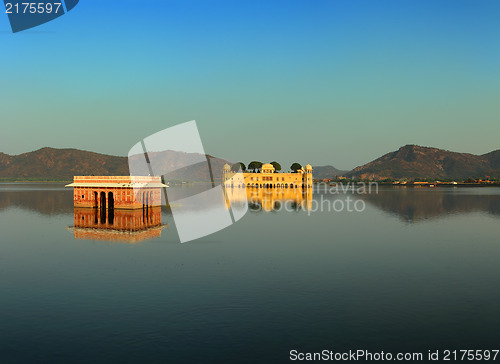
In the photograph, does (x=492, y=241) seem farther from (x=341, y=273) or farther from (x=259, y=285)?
(x=259, y=285)

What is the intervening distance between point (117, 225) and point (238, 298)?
3652 centimetres

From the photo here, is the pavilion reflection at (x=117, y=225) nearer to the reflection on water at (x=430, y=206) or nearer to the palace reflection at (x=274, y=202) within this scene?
the palace reflection at (x=274, y=202)

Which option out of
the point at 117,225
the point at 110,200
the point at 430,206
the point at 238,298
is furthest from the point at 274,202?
the point at 238,298

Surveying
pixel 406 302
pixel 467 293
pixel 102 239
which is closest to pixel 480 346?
pixel 406 302

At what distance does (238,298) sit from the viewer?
2267cm

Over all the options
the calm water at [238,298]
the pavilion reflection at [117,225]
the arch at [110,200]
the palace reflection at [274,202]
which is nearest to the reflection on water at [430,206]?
the palace reflection at [274,202]

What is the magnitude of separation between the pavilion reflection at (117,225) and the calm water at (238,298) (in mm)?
2667

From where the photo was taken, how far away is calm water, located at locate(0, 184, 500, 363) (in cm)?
1661

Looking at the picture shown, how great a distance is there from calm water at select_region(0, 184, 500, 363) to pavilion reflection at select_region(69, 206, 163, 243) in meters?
2.67

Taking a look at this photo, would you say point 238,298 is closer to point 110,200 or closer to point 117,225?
point 117,225

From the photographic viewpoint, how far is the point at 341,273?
2894 centimetres

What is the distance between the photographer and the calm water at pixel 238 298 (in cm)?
1661

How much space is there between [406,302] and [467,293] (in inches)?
183

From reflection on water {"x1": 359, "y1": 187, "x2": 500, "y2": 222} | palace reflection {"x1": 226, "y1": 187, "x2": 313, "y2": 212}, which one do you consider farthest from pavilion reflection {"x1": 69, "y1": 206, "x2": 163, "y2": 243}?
reflection on water {"x1": 359, "y1": 187, "x2": 500, "y2": 222}
